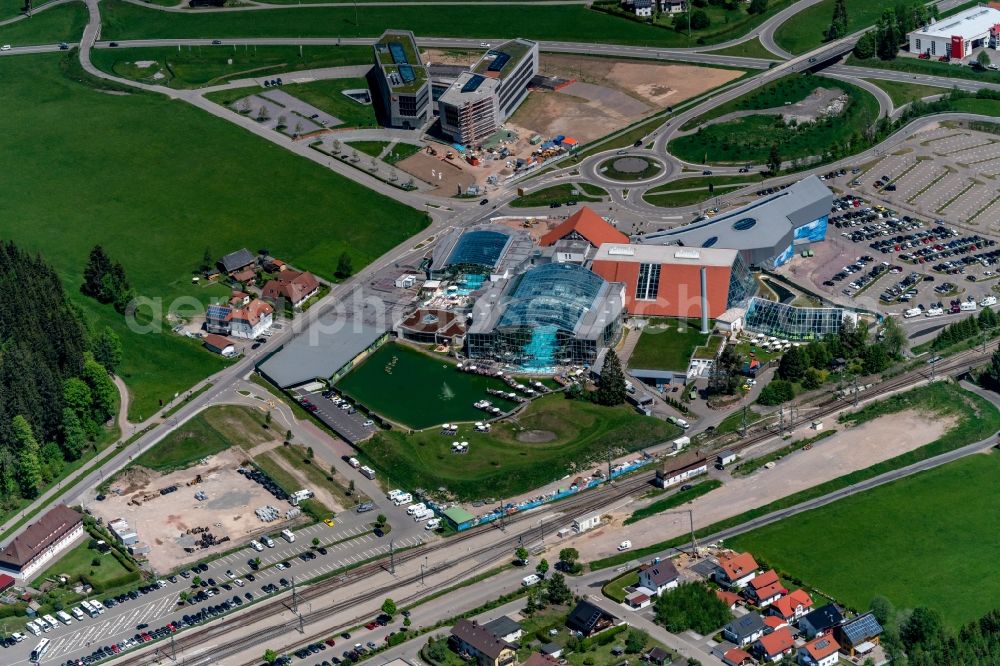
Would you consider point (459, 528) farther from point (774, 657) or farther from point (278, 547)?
point (774, 657)

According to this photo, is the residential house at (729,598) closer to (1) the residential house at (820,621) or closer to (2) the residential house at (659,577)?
(2) the residential house at (659,577)

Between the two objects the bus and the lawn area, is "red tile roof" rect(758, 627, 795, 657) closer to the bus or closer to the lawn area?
the lawn area

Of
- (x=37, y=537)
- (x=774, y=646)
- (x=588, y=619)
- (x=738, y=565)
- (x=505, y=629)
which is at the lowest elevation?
(x=505, y=629)

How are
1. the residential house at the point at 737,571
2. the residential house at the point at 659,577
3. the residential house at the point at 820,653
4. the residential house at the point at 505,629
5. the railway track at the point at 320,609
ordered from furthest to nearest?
the residential house at the point at 737,571, the residential house at the point at 659,577, the railway track at the point at 320,609, the residential house at the point at 505,629, the residential house at the point at 820,653

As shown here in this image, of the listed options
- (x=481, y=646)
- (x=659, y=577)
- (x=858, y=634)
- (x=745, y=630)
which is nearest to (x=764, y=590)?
(x=745, y=630)

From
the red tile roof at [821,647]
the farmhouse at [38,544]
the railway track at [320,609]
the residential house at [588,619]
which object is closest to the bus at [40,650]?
the railway track at [320,609]

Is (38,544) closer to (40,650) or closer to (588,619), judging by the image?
(40,650)

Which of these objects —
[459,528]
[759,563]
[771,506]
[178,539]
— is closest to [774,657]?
[759,563]
